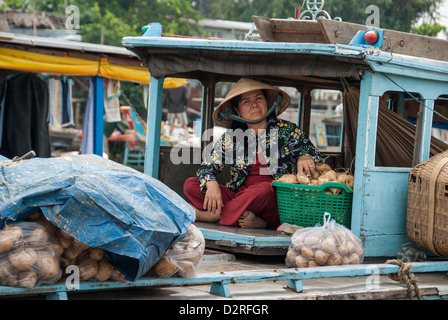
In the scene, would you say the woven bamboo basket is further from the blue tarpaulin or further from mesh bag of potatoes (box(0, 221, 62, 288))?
mesh bag of potatoes (box(0, 221, 62, 288))

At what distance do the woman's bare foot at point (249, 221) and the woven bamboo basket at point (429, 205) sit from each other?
1.27 meters

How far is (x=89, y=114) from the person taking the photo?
9.90 m

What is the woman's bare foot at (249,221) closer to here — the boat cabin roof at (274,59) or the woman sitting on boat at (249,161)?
the woman sitting on boat at (249,161)

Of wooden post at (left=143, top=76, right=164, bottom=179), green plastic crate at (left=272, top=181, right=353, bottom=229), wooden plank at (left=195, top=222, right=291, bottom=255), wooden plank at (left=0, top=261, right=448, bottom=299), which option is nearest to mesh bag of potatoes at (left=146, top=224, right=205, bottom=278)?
wooden plank at (left=0, top=261, right=448, bottom=299)

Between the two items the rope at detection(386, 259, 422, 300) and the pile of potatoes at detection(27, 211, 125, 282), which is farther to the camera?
the rope at detection(386, 259, 422, 300)

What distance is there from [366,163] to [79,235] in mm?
2606

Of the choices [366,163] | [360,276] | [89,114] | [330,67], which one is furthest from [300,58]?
[89,114]

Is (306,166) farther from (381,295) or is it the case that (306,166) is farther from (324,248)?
(381,295)

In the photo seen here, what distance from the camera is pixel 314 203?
4.92 meters

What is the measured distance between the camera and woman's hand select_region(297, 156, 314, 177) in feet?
17.3

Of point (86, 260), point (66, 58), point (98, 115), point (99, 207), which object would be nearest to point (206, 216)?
point (86, 260)

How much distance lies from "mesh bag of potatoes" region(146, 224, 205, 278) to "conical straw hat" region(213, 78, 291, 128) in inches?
88.8

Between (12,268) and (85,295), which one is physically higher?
(12,268)
